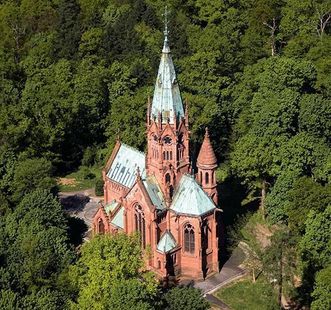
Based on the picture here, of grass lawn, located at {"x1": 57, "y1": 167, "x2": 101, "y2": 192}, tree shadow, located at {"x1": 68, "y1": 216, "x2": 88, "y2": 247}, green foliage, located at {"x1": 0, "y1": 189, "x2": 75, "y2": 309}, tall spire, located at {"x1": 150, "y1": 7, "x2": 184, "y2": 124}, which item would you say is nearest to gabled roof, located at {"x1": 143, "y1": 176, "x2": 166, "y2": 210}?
tall spire, located at {"x1": 150, "y1": 7, "x2": 184, "y2": 124}

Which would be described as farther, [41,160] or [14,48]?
[14,48]

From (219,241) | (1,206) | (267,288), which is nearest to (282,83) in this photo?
(219,241)

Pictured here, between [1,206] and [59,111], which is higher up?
[59,111]

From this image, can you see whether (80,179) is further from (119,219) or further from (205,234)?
(205,234)

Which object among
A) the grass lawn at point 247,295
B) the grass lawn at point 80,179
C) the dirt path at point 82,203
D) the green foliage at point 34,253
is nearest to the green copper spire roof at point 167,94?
the green foliage at point 34,253

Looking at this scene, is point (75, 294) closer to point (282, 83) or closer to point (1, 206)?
point (1, 206)

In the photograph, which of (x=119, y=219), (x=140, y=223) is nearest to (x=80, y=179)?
(x=119, y=219)

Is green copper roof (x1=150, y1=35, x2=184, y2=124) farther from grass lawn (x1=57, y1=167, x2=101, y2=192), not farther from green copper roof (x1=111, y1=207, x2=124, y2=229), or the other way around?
grass lawn (x1=57, y1=167, x2=101, y2=192)
